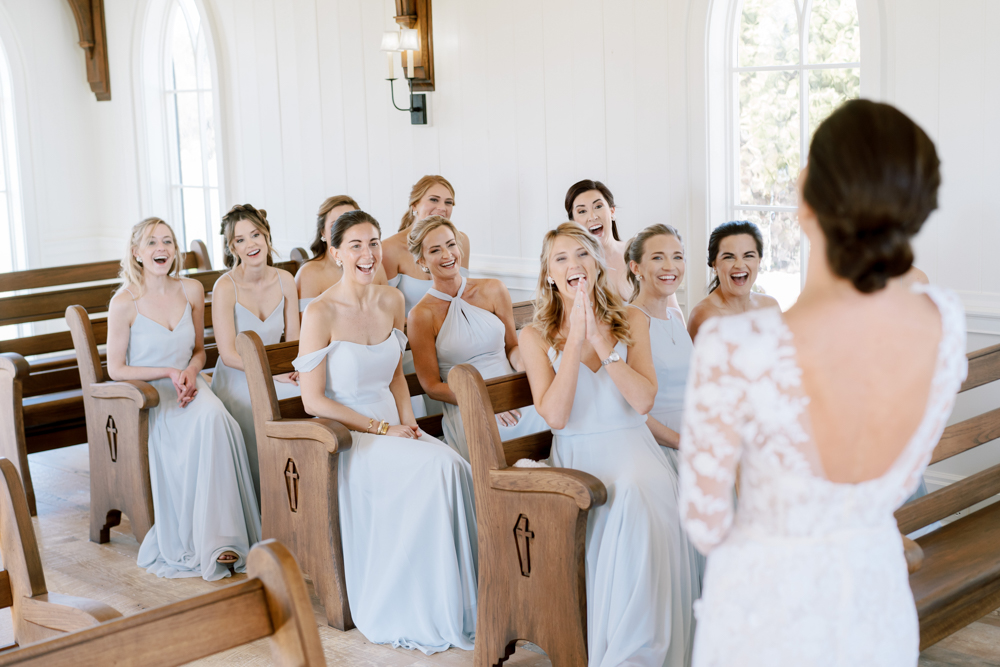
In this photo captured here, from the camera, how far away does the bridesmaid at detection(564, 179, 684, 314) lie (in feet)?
14.8

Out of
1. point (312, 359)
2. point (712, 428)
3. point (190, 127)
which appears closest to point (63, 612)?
point (712, 428)

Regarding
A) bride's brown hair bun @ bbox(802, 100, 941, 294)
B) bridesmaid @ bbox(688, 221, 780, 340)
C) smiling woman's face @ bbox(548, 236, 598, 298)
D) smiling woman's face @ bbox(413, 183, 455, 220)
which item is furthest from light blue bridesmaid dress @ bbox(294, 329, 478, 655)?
bride's brown hair bun @ bbox(802, 100, 941, 294)

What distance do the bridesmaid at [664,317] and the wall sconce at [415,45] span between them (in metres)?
2.83

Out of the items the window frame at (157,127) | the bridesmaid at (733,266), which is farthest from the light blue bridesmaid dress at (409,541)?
the window frame at (157,127)

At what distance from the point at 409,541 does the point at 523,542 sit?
65 cm

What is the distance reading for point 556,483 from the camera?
268 cm

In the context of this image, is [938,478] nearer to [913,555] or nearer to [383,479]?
[913,555]

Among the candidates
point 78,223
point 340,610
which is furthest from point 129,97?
point 340,610

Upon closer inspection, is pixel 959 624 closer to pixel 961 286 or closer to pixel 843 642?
pixel 843 642

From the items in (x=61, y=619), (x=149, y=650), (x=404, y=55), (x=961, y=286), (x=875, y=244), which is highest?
(x=404, y=55)

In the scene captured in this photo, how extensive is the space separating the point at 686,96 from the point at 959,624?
116 inches

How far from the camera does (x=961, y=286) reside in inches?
157

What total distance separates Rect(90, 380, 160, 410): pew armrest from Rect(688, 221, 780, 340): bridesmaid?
88.7 inches

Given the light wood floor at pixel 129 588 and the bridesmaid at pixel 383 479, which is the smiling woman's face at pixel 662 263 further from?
the light wood floor at pixel 129 588
